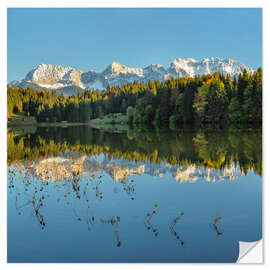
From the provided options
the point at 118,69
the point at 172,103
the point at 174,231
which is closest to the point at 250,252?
the point at 174,231

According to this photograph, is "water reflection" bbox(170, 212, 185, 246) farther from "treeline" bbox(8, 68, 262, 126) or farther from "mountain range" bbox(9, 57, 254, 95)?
"treeline" bbox(8, 68, 262, 126)

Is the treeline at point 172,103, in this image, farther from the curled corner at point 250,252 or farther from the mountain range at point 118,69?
the curled corner at point 250,252

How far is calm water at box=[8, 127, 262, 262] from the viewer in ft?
17.0

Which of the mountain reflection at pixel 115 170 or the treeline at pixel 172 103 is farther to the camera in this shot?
the treeline at pixel 172 103

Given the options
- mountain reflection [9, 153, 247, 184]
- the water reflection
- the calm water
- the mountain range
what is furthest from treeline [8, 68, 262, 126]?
the water reflection

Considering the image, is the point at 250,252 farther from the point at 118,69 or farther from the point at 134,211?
the point at 118,69

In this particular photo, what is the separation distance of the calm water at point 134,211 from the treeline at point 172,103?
7289 mm

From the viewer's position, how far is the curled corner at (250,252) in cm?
522

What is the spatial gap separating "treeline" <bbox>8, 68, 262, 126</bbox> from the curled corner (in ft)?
39.9

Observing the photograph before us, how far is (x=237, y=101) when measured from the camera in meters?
31.2

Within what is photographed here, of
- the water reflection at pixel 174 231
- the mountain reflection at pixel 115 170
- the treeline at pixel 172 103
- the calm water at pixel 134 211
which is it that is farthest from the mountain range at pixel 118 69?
the water reflection at pixel 174 231
